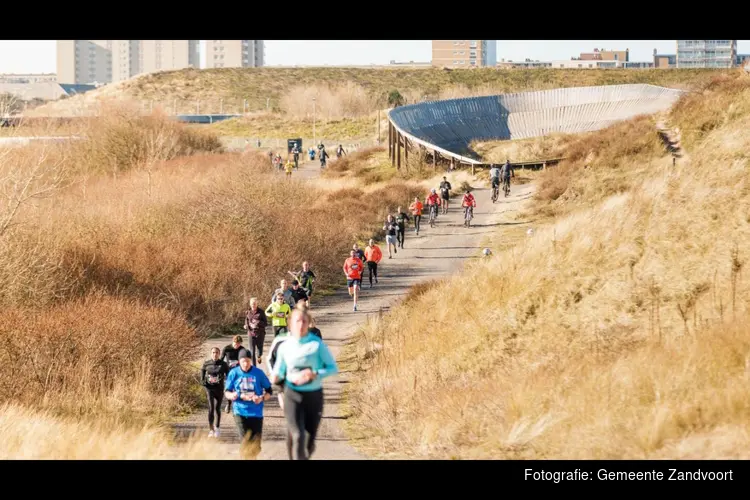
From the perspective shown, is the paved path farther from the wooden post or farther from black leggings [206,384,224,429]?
the wooden post

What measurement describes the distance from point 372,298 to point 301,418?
14.7m

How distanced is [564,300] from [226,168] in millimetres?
26501

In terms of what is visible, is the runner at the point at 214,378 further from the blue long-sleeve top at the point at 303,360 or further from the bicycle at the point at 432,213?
the bicycle at the point at 432,213

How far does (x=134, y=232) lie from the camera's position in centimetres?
2567

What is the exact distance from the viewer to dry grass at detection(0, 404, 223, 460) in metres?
9.23

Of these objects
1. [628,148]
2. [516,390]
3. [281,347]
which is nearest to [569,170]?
[628,148]

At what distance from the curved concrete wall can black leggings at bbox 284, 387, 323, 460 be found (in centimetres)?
5530

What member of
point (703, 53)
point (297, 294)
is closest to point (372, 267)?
point (297, 294)

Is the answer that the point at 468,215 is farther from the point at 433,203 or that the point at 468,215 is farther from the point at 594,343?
the point at 594,343

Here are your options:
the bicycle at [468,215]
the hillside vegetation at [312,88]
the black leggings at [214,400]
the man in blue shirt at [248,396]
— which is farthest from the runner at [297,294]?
the hillside vegetation at [312,88]

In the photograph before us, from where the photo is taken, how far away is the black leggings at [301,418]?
7410 mm

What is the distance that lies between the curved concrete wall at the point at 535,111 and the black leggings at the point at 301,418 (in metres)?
55.3

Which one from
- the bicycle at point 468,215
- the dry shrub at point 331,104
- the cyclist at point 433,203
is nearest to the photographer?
the bicycle at point 468,215

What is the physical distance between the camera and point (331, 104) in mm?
95938
